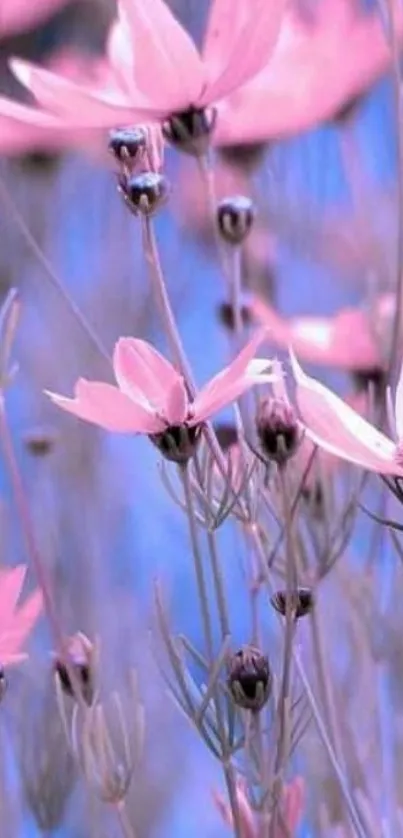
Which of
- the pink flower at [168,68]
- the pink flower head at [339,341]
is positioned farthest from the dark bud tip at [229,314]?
the pink flower at [168,68]

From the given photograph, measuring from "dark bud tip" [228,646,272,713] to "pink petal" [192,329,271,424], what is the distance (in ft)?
0.16

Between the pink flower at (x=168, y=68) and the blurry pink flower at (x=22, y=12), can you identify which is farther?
the blurry pink flower at (x=22, y=12)

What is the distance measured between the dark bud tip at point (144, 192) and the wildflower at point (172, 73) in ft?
0.07

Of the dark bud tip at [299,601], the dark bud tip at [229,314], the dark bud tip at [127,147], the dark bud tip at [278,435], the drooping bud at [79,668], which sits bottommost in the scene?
the drooping bud at [79,668]

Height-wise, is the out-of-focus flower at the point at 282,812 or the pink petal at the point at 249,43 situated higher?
the pink petal at the point at 249,43

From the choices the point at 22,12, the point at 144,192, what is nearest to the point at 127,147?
the point at 144,192

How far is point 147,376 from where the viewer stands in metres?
0.33

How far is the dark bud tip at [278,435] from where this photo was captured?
33 cm

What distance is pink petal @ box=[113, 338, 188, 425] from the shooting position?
32 centimetres

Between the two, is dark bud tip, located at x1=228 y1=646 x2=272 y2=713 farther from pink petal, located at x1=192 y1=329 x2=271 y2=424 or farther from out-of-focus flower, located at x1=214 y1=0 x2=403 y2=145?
out-of-focus flower, located at x1=214 y1=0 x2=403 y2=145

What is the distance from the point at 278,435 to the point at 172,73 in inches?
3.6

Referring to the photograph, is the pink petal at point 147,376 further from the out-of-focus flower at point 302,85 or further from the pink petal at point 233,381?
the out-of-focus flower at point 302,85

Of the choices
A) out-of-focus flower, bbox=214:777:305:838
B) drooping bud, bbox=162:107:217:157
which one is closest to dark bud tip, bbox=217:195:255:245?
drooping bud, bbox=162:107:217:157

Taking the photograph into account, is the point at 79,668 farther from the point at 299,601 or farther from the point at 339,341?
the point at 339,341
